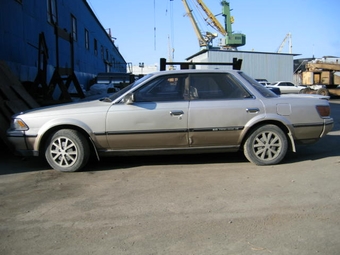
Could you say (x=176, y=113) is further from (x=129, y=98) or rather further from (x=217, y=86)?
(x=217, y=86)

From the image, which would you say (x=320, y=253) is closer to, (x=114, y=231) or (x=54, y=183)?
(x=114, y=231)

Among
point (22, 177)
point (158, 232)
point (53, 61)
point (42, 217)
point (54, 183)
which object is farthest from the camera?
point (53, 61)

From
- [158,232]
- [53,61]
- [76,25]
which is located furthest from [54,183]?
[76,25]

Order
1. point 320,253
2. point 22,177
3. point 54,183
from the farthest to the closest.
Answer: point 22,177 < point 54,183 < point 320,253

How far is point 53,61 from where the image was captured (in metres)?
13.8

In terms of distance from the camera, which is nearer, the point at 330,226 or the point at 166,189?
the point at 330,226

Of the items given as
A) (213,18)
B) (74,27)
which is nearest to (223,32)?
(213,18)

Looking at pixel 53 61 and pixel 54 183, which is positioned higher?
pixel 53 61

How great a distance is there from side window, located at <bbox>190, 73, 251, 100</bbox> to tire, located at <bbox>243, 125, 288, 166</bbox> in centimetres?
66

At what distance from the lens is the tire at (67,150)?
4.96 meters

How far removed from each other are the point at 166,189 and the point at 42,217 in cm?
156

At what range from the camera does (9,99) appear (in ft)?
21.4

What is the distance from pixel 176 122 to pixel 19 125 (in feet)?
8.05

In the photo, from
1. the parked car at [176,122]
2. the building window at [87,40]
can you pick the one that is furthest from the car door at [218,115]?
the building window at [87,40]
